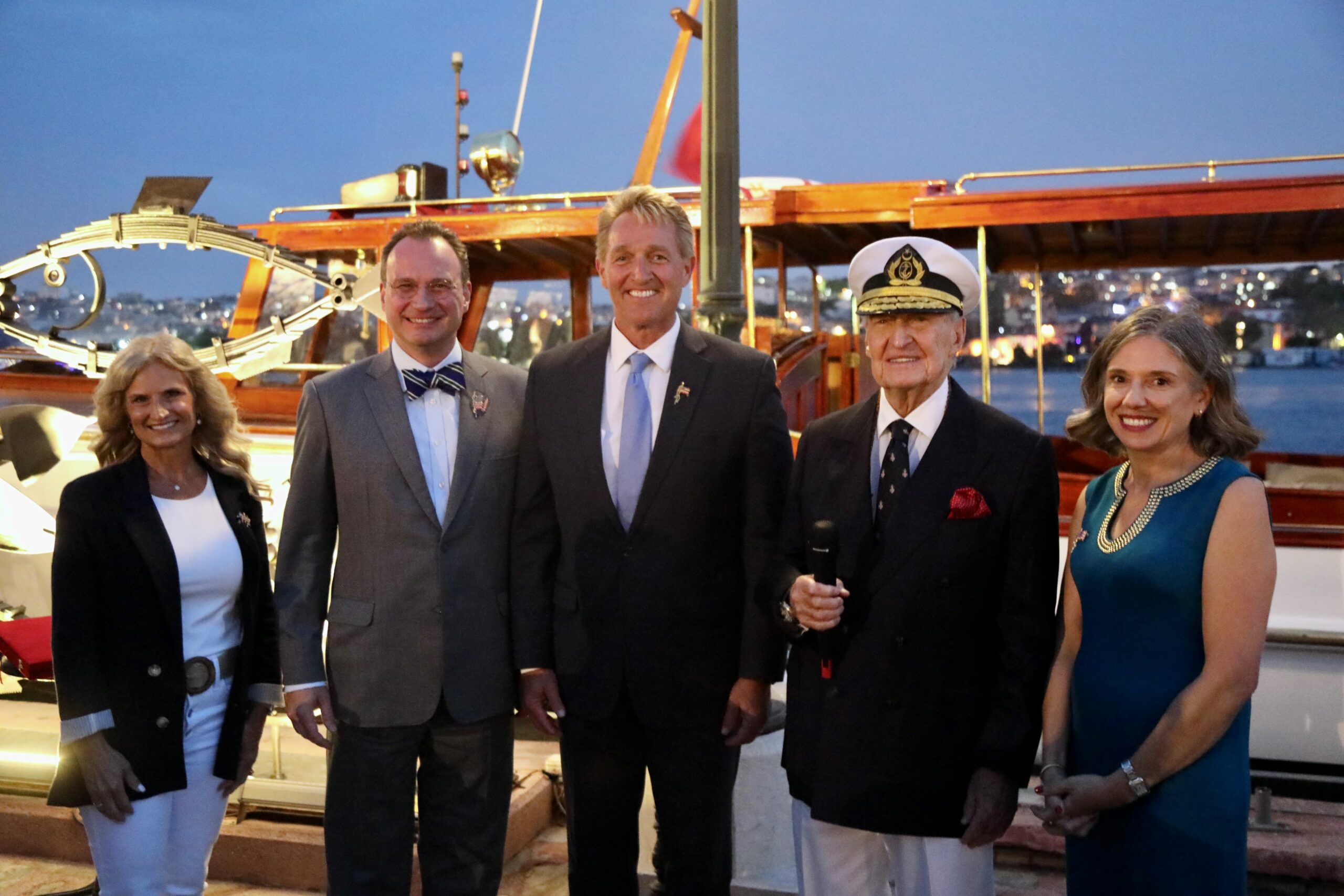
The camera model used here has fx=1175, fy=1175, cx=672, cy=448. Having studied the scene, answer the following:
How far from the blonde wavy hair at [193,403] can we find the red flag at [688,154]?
4.17 m

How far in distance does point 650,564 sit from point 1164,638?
1.06 metres

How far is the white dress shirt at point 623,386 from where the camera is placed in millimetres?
2701

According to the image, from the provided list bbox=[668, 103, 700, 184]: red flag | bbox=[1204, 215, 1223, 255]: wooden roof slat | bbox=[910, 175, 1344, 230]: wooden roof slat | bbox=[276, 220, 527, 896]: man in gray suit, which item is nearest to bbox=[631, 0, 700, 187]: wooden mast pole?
bbox=[668, 103, 700, 184]: red flag

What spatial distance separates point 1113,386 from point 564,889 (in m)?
2.82

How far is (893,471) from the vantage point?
2.34 m

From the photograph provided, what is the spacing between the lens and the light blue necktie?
2672mm

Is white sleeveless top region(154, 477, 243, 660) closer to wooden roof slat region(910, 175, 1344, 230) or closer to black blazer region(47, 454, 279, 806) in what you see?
black blazer region(47, 454, 279, 806)

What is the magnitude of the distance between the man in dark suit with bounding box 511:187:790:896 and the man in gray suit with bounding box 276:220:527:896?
122 millimetres

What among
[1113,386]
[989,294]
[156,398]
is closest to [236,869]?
[156,398]

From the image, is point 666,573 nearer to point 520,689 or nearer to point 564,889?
point 520,689

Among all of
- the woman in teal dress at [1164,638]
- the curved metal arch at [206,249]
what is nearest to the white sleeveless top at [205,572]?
the curved metal arch at [206,249]

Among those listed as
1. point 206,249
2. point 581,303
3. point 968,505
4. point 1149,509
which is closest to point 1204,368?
point 1149,509

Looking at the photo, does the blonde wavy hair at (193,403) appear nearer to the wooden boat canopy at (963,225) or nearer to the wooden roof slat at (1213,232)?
the wooden boat canopy at (963,225)

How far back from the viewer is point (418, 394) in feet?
9.22
